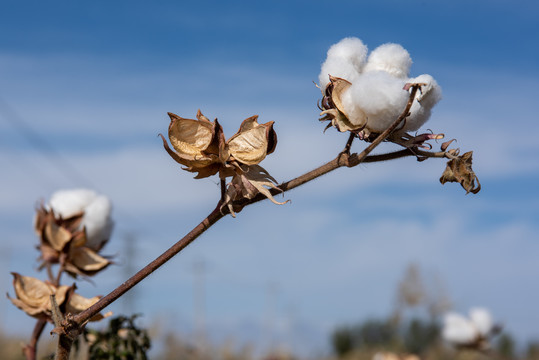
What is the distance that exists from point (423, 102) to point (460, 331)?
389 cm

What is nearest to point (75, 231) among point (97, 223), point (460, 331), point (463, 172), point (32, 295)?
point (97, 223)

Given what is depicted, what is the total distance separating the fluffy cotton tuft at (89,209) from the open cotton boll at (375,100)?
0.91 m

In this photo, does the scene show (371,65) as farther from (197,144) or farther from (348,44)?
(197,144)

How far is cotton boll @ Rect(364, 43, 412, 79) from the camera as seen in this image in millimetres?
1081

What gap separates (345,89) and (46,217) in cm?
99

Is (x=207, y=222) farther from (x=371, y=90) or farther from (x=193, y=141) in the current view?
(x=371, y=90)

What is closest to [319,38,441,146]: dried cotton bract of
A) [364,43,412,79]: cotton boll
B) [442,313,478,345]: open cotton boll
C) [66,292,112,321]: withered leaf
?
[364,43,412,79]: cotton boll

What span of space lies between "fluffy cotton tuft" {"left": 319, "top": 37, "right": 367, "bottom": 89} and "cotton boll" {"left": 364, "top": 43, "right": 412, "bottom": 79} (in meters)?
0.02

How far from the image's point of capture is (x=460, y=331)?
4668 mm

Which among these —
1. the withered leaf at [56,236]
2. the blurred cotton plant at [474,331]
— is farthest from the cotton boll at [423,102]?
the blurred cotton plant at [474,331]

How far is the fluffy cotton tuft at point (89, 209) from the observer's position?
1796 mm

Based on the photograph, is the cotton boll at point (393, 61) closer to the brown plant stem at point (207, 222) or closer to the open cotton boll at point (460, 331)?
the brown plant stem at point (207, 222)

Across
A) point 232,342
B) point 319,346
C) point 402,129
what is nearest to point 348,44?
point 402,129

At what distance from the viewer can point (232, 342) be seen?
9.43 meters
